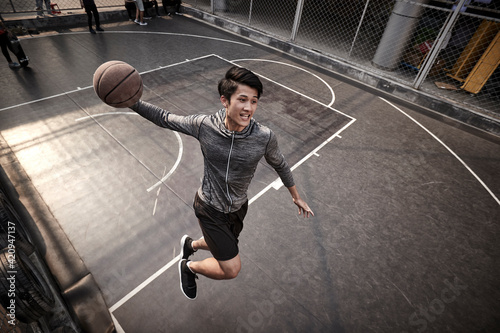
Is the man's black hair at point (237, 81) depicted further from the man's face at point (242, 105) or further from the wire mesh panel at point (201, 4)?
the wire mesh panel at point (201, 4)

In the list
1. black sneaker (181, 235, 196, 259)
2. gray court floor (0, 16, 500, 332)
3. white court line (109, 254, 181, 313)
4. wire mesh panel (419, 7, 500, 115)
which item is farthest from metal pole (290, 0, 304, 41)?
white court line (109, 254, 181, 313)

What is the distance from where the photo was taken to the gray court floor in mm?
3350

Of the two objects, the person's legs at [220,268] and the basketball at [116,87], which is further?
the person's legs at [220,268]

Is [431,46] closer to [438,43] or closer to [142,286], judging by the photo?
[438,43]

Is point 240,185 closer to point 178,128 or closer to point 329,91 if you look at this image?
point 178,128

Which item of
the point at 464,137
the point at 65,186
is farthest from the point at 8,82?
the point at 464,137

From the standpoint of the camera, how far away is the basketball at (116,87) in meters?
2.63

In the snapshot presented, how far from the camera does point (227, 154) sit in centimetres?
245

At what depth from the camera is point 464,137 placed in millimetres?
7316

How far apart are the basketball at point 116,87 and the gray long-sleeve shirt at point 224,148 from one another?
0.15 metres

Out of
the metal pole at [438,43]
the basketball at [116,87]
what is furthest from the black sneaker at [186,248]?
the metal pole at [438,43]

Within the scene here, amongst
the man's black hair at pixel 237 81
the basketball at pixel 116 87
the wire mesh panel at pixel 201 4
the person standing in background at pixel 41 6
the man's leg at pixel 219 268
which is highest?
the man's black hair at pixel 237 81

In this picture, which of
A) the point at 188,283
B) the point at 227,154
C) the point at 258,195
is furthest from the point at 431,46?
the point at 188,283

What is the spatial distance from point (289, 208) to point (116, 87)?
10.6 feet
